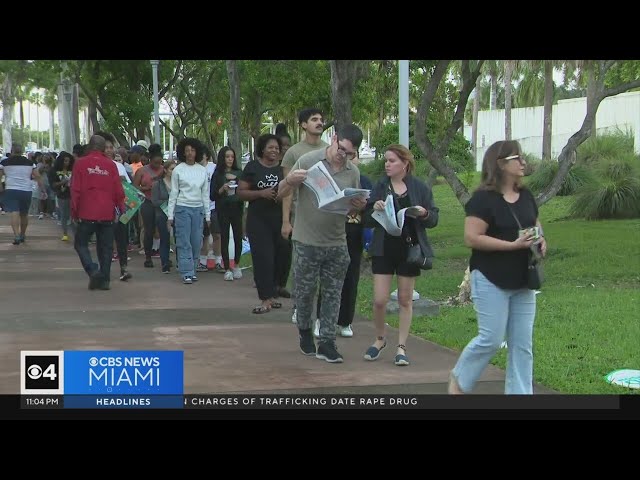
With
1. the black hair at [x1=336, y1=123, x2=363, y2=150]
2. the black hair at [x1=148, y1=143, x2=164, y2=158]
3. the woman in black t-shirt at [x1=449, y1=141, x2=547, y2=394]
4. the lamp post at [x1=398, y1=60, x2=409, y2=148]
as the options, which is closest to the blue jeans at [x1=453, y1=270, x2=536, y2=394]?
the woman in black t-shirt at [x1=449, y1=141, x2=547, y2=394]

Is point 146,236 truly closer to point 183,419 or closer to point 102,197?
point 102,197

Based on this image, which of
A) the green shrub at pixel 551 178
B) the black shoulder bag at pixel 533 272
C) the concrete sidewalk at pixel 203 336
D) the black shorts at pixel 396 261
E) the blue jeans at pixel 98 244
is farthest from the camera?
the green shrub at pixel 551 178

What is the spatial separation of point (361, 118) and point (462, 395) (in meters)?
17.3

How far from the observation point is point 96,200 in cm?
1175

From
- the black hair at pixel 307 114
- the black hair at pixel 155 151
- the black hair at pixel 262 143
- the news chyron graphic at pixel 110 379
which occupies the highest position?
the black hair at pixel 307 114

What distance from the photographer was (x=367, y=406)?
19.9ft

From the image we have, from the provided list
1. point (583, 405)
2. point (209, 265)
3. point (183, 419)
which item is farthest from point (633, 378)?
point (209, 265)

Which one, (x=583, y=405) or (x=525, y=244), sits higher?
(x=525, y=244)

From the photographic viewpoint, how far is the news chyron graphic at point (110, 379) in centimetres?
604

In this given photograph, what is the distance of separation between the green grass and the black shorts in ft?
3.14

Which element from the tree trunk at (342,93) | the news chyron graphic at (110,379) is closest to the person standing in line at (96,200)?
the tree trunk at (342,93)

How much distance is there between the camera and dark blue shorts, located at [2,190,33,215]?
17.1 metres

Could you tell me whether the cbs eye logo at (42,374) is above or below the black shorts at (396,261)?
below

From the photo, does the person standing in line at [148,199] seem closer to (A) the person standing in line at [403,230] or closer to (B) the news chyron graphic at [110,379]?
(A) the person standing in line at [403,230]
